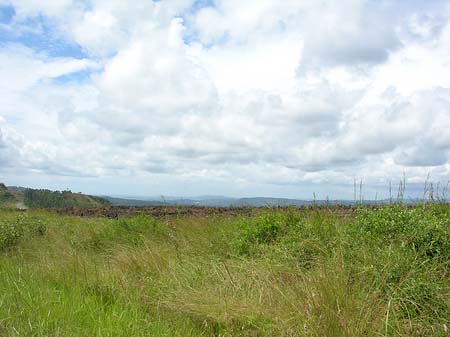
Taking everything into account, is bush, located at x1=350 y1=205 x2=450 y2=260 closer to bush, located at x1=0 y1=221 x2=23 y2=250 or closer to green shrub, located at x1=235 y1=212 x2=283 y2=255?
green shrub, located at x1=235 y1=212 x2=283 y2=255

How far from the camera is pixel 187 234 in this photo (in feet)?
26.1

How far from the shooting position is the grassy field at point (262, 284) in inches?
144

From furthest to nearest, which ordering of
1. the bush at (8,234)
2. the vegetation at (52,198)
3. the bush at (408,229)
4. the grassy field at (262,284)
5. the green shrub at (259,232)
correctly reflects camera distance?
the vegetation at (52,198)
the bush at (8,234)
the green shrub at (259,232)
the bush at (408,229)
the grassy field at (262,284)

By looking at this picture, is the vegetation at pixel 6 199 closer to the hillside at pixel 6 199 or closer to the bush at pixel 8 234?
the hillside at pixel 6 199

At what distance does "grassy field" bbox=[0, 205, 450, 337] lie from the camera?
12.0ft

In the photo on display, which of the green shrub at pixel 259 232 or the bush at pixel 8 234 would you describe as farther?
the bush at pixel 8 234

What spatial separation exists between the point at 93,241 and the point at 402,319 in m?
6.45

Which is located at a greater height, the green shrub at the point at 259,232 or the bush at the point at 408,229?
the bush at the point at 408,229

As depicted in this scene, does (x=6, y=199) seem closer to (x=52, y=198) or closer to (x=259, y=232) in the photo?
(x=52, y=198)

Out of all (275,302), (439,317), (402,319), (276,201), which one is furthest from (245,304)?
(276,201)

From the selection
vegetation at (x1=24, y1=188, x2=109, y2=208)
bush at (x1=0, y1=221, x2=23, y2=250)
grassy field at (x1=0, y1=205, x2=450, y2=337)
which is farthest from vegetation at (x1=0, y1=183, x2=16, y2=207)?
grassy field at (x1=0, y1=205, x2=450, y2=337)

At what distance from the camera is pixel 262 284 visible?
459cm

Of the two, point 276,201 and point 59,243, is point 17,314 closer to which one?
point 59,243

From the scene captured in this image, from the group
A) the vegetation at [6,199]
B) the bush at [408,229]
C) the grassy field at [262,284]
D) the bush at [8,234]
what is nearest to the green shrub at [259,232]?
the grassy field at [262,284]
